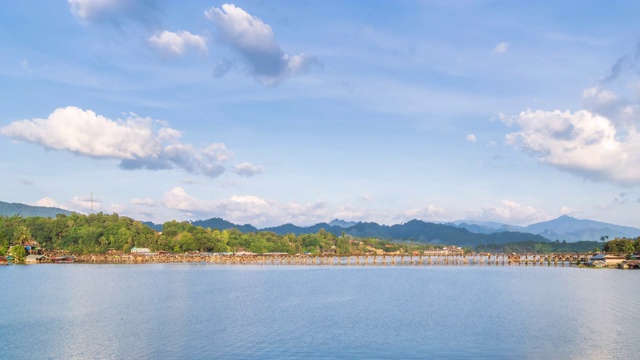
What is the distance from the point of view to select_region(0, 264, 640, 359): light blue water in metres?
43.6

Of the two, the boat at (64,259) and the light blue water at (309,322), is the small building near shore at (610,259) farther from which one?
the boat at (64,259)

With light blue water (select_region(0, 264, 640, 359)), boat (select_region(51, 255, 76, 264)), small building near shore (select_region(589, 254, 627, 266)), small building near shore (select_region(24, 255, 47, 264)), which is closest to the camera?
light blue water (select_region(0, 264, 640, 359))

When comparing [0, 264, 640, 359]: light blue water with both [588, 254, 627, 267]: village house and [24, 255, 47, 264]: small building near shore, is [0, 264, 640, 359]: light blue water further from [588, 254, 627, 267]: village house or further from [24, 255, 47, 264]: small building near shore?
[588, 254, 627, 267]: village house

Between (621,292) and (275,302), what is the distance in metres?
56.3

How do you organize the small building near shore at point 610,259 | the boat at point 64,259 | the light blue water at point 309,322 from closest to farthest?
the light blue water at point 309,322
the small building near shore at point 610,259
the boat at point 64,259

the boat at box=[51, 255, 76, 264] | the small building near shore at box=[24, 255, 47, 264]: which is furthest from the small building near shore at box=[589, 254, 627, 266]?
the small building near shore at box=[24, 255, 47, 264]

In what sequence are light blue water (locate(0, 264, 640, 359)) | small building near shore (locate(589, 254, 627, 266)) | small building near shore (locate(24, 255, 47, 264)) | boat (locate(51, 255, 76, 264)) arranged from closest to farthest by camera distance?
1. light blue water (locate(0, 264, 640, 359))
2. small building near shore (locate(589, 254, 627, 266))
3. small building near shore (locate(24, 255, 47, 264))
4. boat (locate(51, 255, 76, 264))

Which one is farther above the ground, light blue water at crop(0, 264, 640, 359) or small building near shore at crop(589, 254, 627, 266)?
small building near shore at crop(589, 254, 627, 266)

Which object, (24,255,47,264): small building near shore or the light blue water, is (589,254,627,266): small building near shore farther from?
(24,255,47,264): small building near shore

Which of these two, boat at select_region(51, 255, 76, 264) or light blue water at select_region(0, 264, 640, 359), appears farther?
boat at select_region(51, 255, 76, 264)

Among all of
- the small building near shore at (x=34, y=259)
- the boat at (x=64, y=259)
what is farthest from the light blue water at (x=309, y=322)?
the boat at (x=64, y=259)

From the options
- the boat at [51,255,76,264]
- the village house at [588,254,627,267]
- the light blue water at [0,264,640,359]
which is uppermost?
the village house at [588,254,627,267]

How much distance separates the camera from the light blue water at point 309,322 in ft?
143

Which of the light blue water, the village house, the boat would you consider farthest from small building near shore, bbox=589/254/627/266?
the boat
